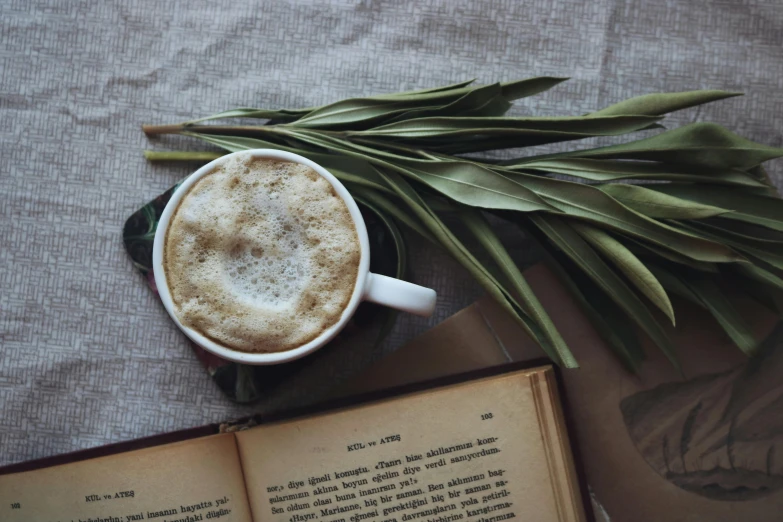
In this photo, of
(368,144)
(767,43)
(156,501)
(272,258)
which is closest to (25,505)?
(156,501)

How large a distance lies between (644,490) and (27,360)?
22.9 inches

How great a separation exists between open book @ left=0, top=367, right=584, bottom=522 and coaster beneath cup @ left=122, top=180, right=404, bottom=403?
57 mm

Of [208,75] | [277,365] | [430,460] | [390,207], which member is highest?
[208,75]

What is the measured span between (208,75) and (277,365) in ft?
0.94

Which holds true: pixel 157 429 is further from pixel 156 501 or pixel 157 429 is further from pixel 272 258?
pixel 272 258

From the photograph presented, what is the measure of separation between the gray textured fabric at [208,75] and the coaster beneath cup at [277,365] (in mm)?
20

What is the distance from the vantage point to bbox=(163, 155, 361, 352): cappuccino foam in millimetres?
477

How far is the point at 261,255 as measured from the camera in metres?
0.49

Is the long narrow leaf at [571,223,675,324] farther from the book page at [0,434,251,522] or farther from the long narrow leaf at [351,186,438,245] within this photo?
the book page at [0,434,251,522]

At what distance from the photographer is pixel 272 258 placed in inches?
19.2

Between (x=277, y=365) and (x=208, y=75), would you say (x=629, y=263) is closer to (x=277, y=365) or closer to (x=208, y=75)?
(x=277, y=365)

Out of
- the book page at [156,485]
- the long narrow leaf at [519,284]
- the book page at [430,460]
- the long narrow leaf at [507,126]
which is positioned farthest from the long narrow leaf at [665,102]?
the book page at [156,485]

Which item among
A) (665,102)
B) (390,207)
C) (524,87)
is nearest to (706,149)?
(665,102)

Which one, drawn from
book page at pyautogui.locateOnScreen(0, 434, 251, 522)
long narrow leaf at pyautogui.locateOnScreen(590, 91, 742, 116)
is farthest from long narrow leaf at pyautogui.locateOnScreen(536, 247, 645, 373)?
book page at pyautogui.locateOnScreen(0, 434, 251, 522)
